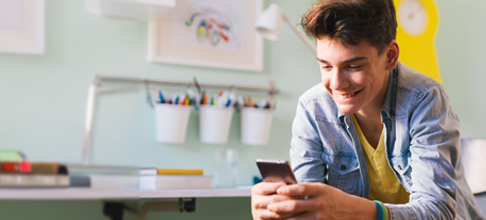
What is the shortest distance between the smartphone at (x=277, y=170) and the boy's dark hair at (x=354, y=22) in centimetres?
29

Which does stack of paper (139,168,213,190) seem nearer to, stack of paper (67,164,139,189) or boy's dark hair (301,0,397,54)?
boy's dark hair (301,0,397,54)

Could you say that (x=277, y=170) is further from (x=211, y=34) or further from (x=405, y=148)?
(x=211, y=34)

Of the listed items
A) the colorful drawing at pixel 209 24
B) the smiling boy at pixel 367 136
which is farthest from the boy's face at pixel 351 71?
the colorful drawing at pixel 209 24

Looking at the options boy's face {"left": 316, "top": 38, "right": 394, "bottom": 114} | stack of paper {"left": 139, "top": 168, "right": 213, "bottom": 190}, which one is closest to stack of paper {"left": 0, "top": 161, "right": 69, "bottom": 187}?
boy's face {"left": 316, "top": 38, "right": 394, "bottom": 114}

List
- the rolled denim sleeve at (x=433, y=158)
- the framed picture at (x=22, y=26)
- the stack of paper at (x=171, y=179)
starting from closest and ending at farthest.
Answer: the framed picture at (x=22, y=26) → the rolled denim sleeve at (x=433, y=158) → the stack of paper at (x=171, y=179)

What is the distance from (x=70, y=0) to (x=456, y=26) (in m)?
2.47

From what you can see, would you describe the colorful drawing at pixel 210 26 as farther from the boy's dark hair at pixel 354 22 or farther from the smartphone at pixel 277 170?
the smartphone at pixel 277 170

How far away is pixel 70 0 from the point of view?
9.2 inches

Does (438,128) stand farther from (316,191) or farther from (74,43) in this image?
(74,43)

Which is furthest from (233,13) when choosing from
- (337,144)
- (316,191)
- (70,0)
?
(70,0)

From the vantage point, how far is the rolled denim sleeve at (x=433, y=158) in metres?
0.83

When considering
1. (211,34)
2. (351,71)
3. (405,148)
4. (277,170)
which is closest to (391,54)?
(351,71)

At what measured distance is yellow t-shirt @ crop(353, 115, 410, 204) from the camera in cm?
105

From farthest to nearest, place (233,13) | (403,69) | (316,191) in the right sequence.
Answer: (233,13), (403,69), (316,191)
